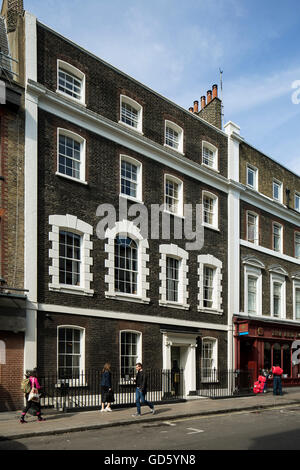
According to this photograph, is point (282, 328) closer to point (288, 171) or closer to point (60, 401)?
point (288, 171)

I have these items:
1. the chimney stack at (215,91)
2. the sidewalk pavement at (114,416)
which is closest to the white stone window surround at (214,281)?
the sidewalk pavement at (114,416)

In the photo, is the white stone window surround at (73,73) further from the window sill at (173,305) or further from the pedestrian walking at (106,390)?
the pedestrian walking at (106,390)

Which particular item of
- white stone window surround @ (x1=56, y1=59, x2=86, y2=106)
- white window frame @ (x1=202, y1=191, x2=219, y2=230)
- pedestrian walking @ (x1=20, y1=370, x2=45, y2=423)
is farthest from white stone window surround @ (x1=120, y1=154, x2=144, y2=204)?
pedestrian walking @ (x1=20, y1=370, x2=45, y2=423)

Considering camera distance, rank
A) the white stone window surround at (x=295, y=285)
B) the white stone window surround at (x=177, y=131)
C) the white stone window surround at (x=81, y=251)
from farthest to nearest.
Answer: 1. the white stone window surround at (x=295, y=285)
2. the white stone window surround at (x=177, y=131)
3. the white stone window surround at (x=81, y=251)

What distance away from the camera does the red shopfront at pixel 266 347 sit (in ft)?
78.6

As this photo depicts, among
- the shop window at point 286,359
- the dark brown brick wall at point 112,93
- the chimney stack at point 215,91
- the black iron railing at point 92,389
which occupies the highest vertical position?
the chimney stack at point 215,91

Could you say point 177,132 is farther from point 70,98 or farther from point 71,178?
point 71,178

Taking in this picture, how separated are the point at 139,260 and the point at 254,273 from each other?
9000 millimetres

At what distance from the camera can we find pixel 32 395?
13125 mm

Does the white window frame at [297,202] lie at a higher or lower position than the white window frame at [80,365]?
higher

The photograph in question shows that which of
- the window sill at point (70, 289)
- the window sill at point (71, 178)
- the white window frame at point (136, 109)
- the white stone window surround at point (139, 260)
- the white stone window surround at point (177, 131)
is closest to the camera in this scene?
the window sill at point (70, 289)

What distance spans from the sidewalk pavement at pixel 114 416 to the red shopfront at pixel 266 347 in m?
4.17

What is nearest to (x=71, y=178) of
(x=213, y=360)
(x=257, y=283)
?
(x=213, y=360)
